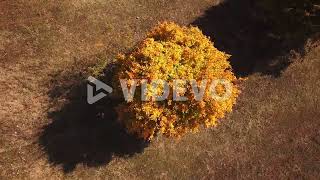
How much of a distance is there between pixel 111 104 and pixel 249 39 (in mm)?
7006

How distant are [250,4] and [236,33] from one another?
1.57 m

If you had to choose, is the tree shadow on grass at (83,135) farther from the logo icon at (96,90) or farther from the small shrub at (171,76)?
the small shrub at (171,76)

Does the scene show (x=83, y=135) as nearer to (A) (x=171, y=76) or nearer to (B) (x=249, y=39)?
(A) (x=171, y=76)

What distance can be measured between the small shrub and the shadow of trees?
12.5 feet

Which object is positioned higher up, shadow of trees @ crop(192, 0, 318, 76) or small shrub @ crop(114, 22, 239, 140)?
shadow of trees @ crop(192, 0, 318, 76)

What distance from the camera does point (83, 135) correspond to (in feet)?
63.6

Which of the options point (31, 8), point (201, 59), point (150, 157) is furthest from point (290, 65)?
point (31, 8)

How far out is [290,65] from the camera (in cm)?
2288

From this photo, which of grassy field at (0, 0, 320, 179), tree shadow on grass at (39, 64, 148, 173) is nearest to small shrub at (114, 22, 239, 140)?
tree shadow on grass at (39, 64, 148, 173)

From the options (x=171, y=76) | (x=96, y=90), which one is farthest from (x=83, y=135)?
(x=171, y=76)

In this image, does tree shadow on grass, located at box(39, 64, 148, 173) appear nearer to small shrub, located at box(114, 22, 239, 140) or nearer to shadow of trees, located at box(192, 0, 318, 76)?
small shrub, located at box(114, 22, 239, 140)

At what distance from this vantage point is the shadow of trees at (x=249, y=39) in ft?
73.6

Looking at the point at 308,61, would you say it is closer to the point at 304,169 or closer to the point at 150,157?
the point at 304,169

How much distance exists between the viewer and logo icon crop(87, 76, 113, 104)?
19891 millimetres
